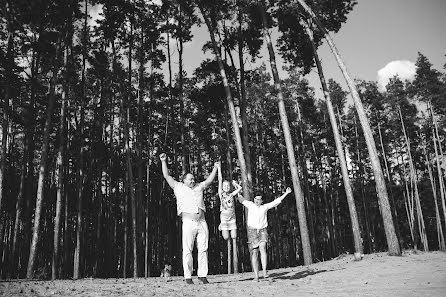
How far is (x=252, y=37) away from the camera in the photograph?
652 inches

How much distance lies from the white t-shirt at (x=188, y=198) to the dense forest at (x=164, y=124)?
686cm

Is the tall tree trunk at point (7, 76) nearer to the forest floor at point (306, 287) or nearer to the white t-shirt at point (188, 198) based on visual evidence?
the forest floor at point (306, 287)

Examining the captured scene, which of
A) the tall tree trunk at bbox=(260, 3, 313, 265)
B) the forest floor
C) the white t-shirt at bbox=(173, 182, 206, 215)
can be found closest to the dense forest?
the tall tree trunk at bbox=(260, 3, 313, 265)

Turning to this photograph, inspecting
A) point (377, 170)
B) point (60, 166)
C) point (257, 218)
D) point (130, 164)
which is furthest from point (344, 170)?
point (60, 166)

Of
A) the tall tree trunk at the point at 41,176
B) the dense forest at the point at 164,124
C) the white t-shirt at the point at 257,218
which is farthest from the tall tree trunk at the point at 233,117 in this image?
the tall tree trunk at the point at 41,176

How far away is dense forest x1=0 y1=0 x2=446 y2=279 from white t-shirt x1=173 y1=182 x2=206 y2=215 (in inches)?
270

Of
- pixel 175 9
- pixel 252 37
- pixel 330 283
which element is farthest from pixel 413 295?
pixel 175 9

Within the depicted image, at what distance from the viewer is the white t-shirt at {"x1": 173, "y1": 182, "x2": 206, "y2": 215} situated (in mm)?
5988

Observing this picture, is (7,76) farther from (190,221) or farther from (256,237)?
(256,237)

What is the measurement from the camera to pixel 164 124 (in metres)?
26.2

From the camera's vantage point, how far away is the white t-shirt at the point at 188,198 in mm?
5988

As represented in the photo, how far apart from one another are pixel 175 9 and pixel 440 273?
17845 millimetres

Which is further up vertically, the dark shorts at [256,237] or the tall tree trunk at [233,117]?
the tall tree trunk at [233,117]

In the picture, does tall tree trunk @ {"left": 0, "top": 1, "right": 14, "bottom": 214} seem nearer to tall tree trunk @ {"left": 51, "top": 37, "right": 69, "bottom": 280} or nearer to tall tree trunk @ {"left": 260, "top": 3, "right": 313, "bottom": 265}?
tall tree trunk @ {"left": 51, "top": 37, "right": 69, "bottom": 280}
